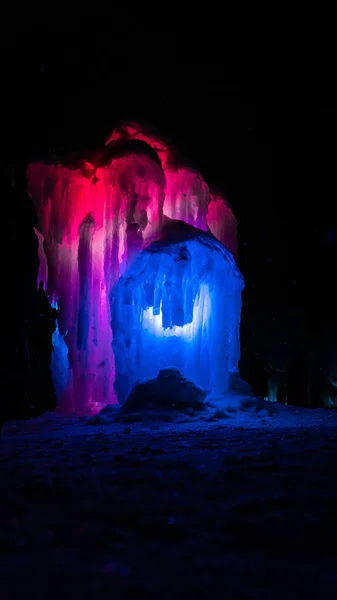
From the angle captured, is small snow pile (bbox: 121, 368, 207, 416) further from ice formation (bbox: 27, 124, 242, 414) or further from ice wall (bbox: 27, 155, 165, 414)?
ice wall (bbox: 27, 155, 165, 414)

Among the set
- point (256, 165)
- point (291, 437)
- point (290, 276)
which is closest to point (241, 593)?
point (291, 437)

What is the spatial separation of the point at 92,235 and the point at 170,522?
11116mm

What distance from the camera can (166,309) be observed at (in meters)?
12.2

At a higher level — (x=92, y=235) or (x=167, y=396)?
(x=92, y=235)

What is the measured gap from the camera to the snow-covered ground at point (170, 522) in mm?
2018

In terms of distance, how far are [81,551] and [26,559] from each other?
0.28 m

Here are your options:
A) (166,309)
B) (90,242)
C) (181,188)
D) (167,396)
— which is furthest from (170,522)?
(181,188)

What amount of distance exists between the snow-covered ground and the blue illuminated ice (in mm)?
6806

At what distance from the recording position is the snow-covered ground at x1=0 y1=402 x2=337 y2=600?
202cm

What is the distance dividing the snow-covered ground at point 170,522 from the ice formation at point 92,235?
25.0 ft

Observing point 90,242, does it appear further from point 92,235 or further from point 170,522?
point 170,522

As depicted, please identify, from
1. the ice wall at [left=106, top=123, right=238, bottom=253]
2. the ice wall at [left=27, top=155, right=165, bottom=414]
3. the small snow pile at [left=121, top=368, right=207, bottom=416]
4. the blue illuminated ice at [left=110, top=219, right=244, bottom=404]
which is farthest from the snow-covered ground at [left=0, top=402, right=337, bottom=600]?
the ice wall at [left=106, top=123, right=238, bottom=253]

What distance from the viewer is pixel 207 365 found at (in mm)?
12945

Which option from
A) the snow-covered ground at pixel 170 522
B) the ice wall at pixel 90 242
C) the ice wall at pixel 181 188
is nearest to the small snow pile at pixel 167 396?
the ice wall at pixel 90 242
